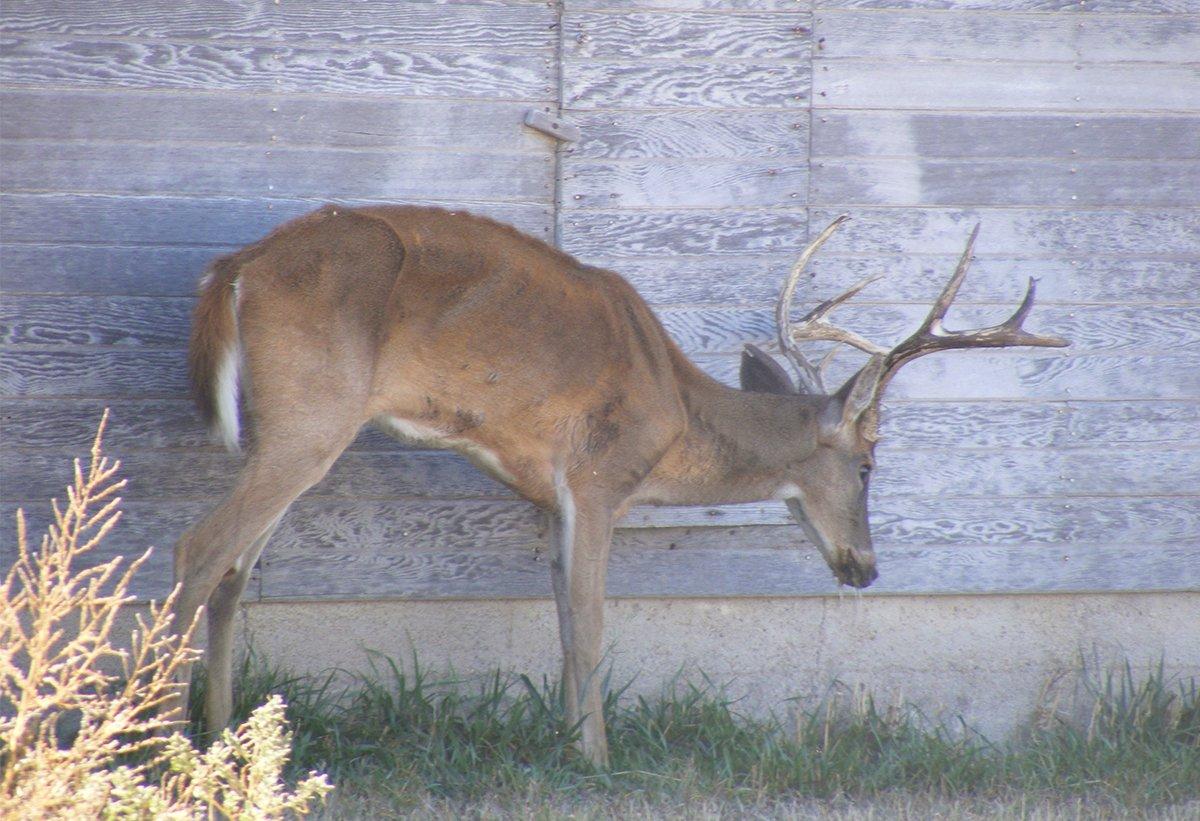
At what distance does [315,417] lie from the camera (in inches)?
171

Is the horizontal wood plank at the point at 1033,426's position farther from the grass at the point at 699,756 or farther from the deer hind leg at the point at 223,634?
the grass at the point at 699,756

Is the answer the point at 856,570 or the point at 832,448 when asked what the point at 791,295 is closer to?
the point at 832,448

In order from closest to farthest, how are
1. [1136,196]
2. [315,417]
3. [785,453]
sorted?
[315,417]
[785,453]
[1136,196]

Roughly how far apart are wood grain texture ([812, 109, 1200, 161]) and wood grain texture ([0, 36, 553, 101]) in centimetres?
123

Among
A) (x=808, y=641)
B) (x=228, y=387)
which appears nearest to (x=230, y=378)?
(x=228, y=387)

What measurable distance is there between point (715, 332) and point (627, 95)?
40.0 inches

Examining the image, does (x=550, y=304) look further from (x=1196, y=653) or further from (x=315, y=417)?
(x=1196, y=653)

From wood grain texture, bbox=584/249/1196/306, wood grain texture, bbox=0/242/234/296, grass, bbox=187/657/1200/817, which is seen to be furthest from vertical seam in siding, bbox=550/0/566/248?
grass, bbox=187/657/1200/817

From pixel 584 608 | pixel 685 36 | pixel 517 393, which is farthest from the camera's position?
pixel 685 36

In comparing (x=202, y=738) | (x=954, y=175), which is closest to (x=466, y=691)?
(x=202, y=738)

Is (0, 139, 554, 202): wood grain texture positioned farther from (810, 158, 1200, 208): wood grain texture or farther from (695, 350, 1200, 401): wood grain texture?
(810, 158, 1200, 208): wood grain texture

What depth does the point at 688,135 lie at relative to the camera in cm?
536

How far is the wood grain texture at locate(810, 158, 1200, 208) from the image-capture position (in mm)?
5496

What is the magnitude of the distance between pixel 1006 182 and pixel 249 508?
11.0 ft
